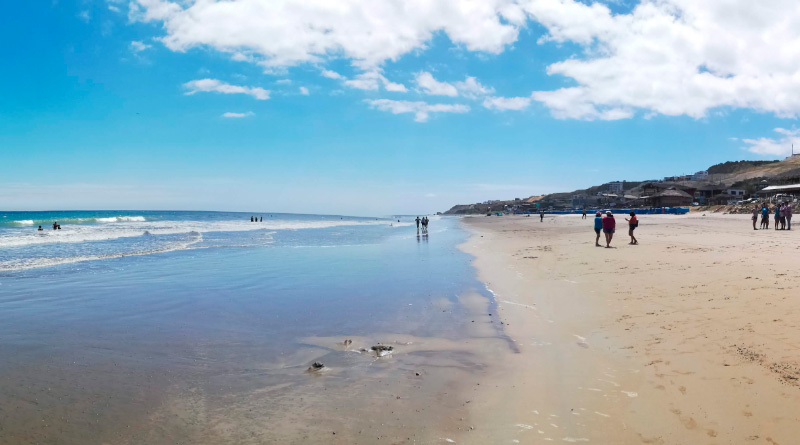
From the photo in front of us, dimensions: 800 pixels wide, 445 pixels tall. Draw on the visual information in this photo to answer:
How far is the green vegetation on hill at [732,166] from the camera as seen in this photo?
3858 inches

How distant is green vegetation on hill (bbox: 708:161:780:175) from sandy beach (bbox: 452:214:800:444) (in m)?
113

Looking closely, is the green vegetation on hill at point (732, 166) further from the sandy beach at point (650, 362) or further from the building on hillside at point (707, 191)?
the sandy beach at point (650, 362)

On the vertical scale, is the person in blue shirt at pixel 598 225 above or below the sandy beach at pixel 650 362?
above

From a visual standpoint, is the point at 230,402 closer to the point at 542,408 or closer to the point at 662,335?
the point at 542,408

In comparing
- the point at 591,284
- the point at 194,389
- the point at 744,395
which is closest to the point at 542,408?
the point at 744,395

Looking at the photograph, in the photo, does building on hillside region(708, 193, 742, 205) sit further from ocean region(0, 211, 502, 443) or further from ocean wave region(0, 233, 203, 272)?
ocean wave region(0, 233, 203, 272)

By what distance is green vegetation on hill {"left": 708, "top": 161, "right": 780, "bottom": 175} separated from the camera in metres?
98.0

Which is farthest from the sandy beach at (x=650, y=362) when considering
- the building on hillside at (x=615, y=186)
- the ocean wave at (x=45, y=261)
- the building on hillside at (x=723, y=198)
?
the building on hillside at (x=615, y=186)

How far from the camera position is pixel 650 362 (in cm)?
547

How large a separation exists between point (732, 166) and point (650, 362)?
125910mm

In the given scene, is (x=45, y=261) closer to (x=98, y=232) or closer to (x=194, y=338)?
(x=194, y=338)

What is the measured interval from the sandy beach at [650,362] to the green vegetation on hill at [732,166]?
11339 centimetres

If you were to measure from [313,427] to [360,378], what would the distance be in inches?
50.9

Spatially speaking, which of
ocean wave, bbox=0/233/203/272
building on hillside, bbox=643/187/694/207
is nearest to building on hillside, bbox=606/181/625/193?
building on hillside, bbox=643/187/694/207
